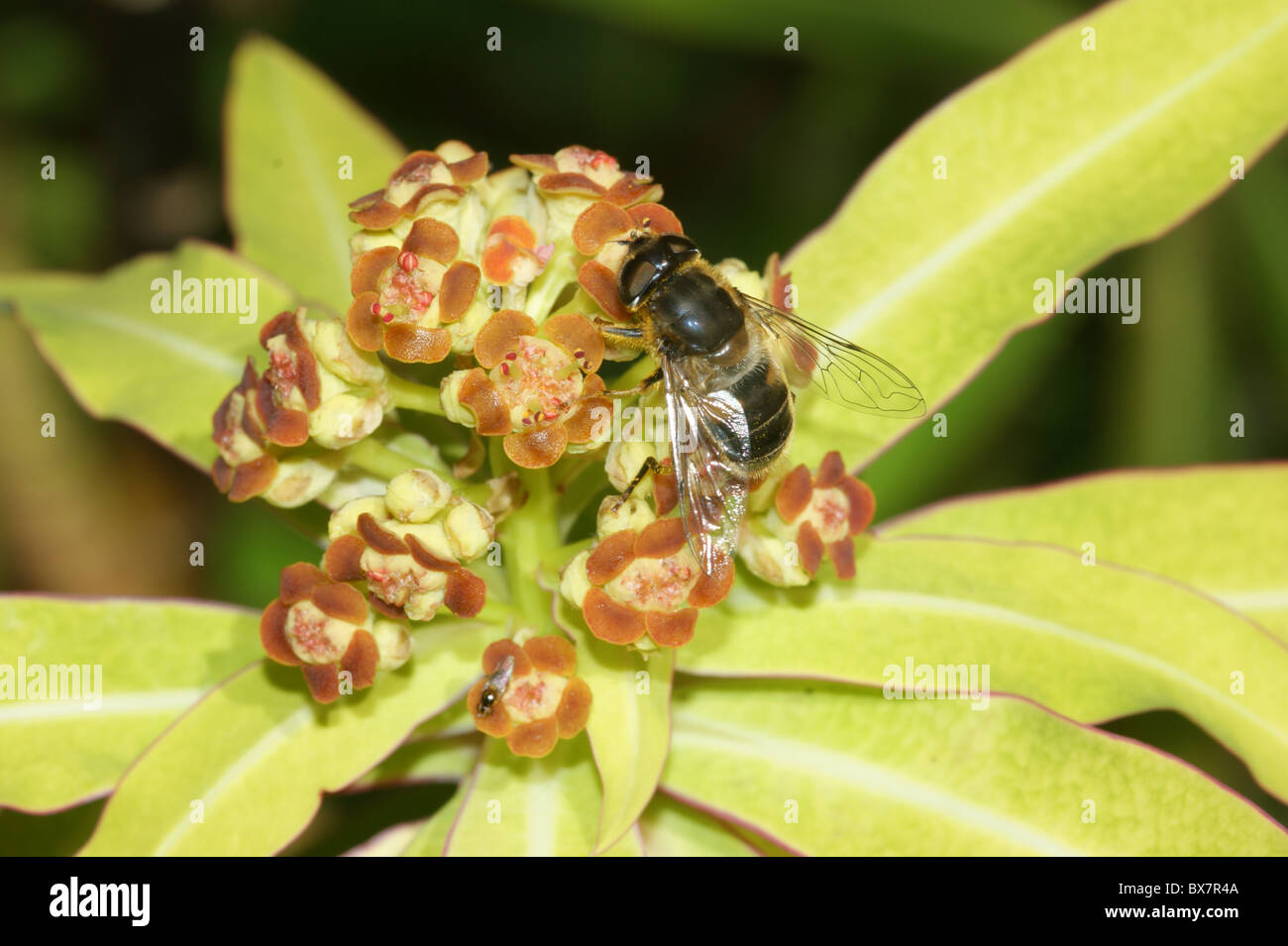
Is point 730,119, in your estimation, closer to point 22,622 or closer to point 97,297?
point 97,297

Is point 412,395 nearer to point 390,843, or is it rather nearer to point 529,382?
point 529,382

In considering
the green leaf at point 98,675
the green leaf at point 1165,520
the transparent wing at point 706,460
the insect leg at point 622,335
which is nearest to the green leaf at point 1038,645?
the transparent wing at point 706,460

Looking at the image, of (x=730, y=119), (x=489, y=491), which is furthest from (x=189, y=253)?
(x=730, y=119)

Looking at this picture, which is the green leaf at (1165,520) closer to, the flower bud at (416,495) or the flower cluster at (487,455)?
the flower cluster at (487,455)

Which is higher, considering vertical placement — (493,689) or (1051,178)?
(1051,178)

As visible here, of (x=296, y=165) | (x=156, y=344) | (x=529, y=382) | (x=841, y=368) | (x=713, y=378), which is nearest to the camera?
(x=529, y=382)

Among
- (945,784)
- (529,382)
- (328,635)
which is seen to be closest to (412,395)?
(529,382)
